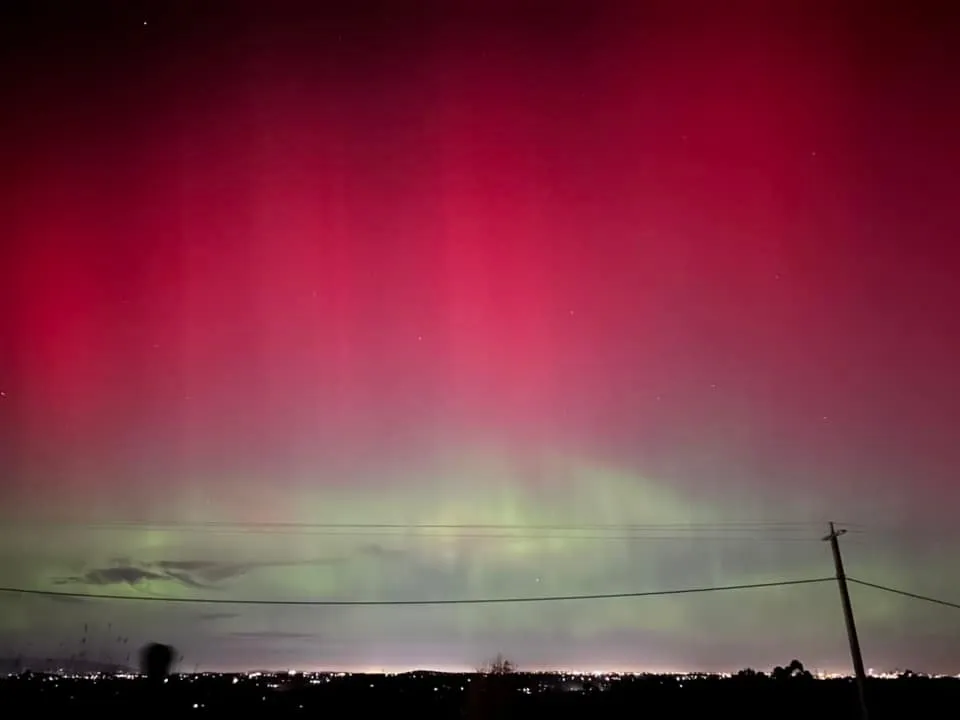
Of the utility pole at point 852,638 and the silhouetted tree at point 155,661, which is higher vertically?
the utility pole at point 852,638

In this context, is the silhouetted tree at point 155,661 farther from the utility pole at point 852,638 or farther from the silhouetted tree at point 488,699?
the utility pole at point 852,638

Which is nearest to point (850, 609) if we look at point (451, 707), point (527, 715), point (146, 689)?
point (146, 689)

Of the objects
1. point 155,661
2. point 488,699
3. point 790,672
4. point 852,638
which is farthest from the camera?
point 790,672

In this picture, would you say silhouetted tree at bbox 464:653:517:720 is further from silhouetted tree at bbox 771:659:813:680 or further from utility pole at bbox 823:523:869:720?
silhouetted tree at bbox 771:659:813:680

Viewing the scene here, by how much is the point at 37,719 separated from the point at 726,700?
80.3m

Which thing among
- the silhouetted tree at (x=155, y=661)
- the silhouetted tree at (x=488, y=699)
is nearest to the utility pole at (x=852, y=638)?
the silhouetted tree at (x=488, y=699)

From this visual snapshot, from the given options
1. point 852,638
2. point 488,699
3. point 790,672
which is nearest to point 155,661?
point 488,699

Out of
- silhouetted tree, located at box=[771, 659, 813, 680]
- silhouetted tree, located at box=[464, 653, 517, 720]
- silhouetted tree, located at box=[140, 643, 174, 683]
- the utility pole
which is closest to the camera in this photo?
silhouetted tree, located at box=[140, 643, 174, 683]

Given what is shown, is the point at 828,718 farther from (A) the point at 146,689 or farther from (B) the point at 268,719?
(A) the point at 146,689

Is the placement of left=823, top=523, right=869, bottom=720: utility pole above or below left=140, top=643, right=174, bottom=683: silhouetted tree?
above

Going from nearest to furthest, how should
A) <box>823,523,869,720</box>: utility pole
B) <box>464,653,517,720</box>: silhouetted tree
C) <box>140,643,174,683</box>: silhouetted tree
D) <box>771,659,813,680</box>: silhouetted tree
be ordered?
<box>140,643,174,683</box>: silhouetted tree, <box>464,653,517,720</box>: silhouetted tree, <box>823,523,869,720</box>: utility pole, <box>771,659,813,680</box>: silhouetted tree

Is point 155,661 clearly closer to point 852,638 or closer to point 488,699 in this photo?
point 488,699

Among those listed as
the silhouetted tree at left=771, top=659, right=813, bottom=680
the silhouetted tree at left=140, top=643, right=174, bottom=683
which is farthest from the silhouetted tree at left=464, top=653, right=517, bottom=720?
the silhouetted tree at left=771, top=659, right=813, bottom=680

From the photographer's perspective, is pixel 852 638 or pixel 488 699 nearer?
pixel 488 699
